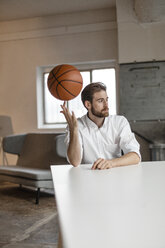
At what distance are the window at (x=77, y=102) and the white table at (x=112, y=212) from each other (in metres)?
4.90

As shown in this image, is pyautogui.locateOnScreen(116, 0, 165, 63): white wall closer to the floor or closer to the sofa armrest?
the sofa armrest

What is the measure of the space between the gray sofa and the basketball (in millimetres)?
1441

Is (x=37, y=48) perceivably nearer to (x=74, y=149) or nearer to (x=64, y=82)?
(x=64, y=82)

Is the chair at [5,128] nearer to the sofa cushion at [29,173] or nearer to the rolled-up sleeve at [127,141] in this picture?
the sofa cushion at [29,173]

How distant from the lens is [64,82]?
2.52 metres

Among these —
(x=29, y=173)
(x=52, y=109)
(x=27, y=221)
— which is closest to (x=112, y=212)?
(x=27, y=221)

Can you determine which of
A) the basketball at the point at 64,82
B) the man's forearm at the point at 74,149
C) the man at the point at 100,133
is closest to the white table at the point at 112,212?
the man's forearm at the point at 74,149

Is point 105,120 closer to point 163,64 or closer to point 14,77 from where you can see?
point 163,64

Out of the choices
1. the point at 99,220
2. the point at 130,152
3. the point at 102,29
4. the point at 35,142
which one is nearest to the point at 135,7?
the point at 102,29

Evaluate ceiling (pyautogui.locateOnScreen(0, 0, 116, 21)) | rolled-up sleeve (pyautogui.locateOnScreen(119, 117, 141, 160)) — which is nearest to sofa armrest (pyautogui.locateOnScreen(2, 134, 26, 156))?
ceiling (pyautogui.locateOnScreen(0, 0, 116, 21))

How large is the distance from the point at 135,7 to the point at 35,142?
261cm

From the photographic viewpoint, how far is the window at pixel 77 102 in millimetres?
6031

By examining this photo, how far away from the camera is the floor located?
241 centimetres

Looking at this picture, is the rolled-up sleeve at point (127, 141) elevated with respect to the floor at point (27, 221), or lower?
elevated
